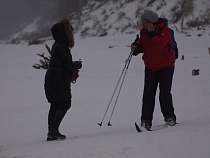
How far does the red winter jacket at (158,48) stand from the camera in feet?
15.0

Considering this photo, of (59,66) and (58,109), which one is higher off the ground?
→ (59,66)

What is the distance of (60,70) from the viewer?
4.80 meters

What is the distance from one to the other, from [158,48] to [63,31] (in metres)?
1.28

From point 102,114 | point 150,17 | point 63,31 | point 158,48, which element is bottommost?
point 102,114

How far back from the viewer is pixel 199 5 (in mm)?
23781

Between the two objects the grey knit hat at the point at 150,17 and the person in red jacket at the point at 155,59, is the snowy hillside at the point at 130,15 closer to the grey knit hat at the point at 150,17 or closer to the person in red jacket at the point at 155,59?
the person in red jacket at the point at 155,59

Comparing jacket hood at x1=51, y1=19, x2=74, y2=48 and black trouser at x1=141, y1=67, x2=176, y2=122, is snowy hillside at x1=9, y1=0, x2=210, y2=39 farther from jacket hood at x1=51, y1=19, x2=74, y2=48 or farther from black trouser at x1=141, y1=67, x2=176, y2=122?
jacket hood at x1=51, y1=19, x2=74, y2=48

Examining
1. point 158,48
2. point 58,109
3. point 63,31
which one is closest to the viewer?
point 158,48

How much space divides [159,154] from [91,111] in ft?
13.3

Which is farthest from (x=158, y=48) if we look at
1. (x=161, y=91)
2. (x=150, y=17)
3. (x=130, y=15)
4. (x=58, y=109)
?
(x=130, y=15)

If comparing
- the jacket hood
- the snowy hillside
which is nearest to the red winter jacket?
the jacket hood

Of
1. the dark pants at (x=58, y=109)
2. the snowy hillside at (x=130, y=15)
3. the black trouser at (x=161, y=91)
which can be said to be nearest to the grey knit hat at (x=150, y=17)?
the black trouser at (x=161, y=91)

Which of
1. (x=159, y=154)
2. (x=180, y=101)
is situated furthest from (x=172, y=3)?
(x=159, y=154)

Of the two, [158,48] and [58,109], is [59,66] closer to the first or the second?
[58,109]
